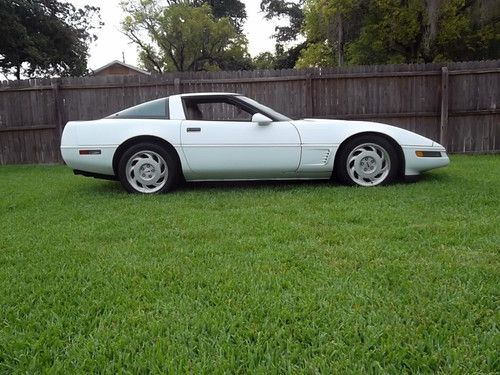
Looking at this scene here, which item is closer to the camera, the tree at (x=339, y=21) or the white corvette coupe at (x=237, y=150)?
the white corvette coupe at (x=237, y=150)

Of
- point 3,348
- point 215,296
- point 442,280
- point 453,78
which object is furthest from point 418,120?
point 3,348

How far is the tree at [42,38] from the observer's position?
64.0ft

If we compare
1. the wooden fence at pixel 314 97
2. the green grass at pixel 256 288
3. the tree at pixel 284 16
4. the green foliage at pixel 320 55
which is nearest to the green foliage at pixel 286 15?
the tree at pixel 284 16

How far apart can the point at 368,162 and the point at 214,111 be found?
189 centimetres

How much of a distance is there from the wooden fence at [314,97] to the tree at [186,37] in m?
24.5

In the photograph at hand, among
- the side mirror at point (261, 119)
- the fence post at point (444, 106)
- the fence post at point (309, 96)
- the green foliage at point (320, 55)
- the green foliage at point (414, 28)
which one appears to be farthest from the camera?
the green foliage at point (320, 55)

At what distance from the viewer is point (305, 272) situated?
2.35 meters

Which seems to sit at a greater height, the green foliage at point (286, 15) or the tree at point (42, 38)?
the green foliage at point (286, 15)

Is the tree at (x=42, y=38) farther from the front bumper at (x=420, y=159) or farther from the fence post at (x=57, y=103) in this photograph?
the front bumper at (x=420, y=159)

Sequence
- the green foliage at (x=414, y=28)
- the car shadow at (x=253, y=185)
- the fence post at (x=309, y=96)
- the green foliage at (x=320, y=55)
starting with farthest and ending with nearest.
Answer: the green foliage at (x=320, y=55) < the green foliage at (x=414, y=28) < the fence post at (x=309, y=96) < the car shadow at (x=253, y=185)

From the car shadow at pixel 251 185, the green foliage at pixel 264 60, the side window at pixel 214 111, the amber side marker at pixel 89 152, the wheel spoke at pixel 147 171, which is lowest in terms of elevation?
the car shadow at pixel 251 185

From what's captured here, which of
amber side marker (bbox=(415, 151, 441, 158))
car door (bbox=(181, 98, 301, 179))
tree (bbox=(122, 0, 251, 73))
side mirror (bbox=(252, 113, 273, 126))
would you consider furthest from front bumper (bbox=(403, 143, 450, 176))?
tree (bbox=(122, 0, 251, 73))

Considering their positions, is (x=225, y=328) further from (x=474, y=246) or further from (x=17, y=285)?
(x=474, y=246)

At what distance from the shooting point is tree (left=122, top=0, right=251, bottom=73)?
31.9m
